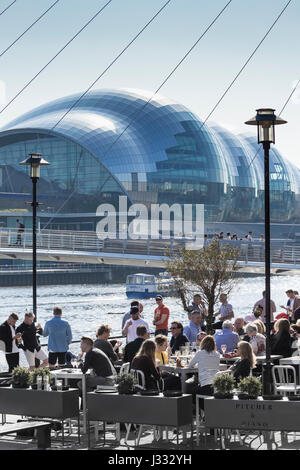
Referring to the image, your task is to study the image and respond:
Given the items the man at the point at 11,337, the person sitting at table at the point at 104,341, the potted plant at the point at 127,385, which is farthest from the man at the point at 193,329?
the potted plant at the point at 127,385

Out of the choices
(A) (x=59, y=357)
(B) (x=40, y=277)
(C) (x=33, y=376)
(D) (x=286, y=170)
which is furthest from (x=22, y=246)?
(D) (x=286, y=170)

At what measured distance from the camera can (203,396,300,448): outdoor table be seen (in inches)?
303

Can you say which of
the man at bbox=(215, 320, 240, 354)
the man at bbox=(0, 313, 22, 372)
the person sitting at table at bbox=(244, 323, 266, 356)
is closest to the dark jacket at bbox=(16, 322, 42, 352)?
the man at bbox=(0, 313, 22, 372)

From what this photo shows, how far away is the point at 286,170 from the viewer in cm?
11788

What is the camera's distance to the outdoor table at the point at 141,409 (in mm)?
7980

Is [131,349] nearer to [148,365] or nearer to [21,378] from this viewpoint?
[148,365]

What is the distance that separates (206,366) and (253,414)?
1.37 m

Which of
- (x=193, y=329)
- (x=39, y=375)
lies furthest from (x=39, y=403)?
(x=193, y=329)

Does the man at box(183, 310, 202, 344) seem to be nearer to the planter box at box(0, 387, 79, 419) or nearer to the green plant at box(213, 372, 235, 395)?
the planter box at box(0, 387, 79, 419)

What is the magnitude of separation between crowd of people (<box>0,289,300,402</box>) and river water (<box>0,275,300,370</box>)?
17582 mm

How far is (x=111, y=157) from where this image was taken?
83312mm

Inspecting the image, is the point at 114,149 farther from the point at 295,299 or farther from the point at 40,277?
the point at 295,299

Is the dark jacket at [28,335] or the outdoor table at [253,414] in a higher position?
the dark jacket at [28,335]

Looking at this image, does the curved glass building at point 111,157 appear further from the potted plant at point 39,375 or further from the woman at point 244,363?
the woman at point 244,363
